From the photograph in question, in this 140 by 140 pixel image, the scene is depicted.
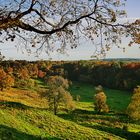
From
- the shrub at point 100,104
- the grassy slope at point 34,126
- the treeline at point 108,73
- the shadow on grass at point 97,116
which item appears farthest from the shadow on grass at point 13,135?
the treeline at point 108,73

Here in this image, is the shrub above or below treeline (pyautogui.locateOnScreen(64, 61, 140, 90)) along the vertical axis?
below

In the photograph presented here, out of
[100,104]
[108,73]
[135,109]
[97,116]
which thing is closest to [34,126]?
Result: [135,109]

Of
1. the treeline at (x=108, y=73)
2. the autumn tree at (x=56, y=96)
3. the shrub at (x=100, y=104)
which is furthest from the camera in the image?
the treeline at (x=108, y=73)

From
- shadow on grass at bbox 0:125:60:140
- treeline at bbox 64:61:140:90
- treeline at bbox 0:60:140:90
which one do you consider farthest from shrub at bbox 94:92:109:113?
shadow on grass at bbox 0:125:60:140

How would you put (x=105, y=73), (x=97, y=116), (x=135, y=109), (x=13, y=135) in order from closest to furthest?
(x=13, y=135)
(x=135, y=109)
(x=97, y=116)
(x=105, y=73)

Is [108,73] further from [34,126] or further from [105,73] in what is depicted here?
[34,126]

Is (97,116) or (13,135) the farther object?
(97,116)

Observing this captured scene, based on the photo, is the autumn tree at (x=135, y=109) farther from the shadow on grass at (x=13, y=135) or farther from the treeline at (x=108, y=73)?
the treeline at (x=108, y=73)

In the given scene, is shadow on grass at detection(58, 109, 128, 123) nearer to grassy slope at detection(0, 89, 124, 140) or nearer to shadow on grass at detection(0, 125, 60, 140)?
grassy slope at detection(0, 89, 124, 140)

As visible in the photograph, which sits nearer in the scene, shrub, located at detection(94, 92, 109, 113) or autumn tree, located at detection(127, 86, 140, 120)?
autumn tree, located at detection(127, 86, 140, 120)

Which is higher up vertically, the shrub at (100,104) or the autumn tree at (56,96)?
the autumn tree at (56,96)

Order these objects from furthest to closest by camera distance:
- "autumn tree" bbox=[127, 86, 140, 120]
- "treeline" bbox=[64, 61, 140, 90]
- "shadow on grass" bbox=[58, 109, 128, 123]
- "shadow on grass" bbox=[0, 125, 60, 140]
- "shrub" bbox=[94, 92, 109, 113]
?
"treeline" bbox=[64, 61, 140, 90] < "shrub" bbox=[94, 92, 109, 113] < "shadow on grass" bbox=[58, 109, 128, 123] < "autumn tree" bbox=[127, 86, 140, 120] < "shadow on grass" bbox=[0, 125, 60, 140]

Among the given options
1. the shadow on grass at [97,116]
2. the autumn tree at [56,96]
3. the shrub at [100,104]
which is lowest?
the shadow on grass at [97,116]

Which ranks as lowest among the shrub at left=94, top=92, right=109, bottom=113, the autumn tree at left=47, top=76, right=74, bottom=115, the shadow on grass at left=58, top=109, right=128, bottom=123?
the shadow on grass at left=58, top=109, right=128, bottom=123
